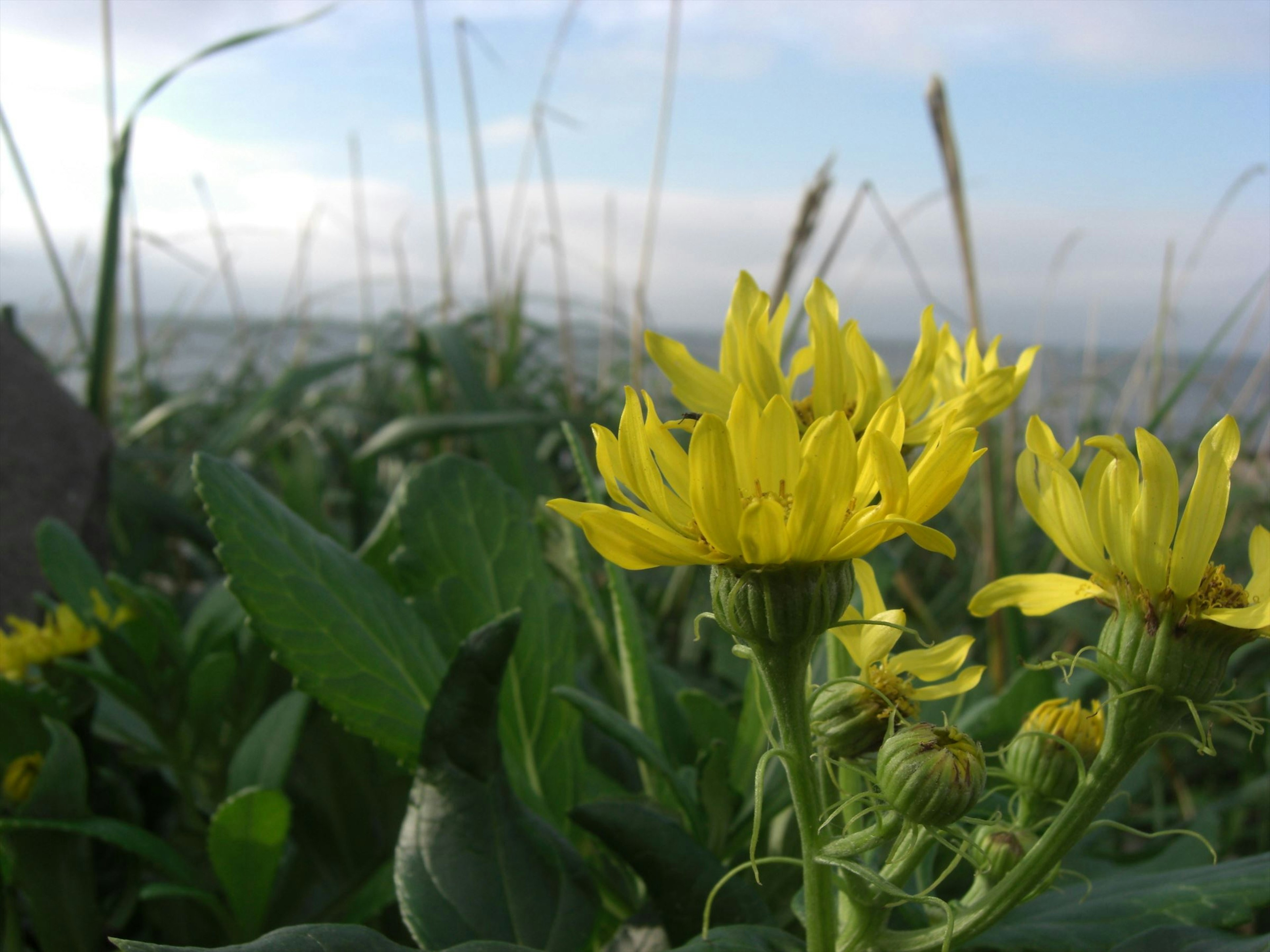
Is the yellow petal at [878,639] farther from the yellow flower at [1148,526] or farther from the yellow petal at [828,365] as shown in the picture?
the yellow petal at [828,365]

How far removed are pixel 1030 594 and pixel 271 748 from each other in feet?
3.20

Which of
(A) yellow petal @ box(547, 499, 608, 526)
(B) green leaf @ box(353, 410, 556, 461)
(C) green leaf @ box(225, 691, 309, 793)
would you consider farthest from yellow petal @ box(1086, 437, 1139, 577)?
(B) green leaf @ box(353, 410, 556, 461)

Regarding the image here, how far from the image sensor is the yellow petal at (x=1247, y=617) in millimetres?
633

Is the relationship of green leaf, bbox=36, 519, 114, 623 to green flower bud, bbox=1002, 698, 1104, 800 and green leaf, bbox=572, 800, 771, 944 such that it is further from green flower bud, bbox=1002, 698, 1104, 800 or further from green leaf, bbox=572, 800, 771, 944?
green flower bud, bbox=1002, 698, 1104, 800

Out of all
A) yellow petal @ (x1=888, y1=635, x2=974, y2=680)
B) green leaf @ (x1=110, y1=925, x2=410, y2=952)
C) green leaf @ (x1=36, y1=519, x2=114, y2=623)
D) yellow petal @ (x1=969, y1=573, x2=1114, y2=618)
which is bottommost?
green leaf @ (x1=36, y1=519, x2=114, y2=623)

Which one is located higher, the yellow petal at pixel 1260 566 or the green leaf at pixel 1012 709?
the yellow petal at pixel 1260 566

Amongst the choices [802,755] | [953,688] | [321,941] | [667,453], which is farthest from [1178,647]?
[321,941]

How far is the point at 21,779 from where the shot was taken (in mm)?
1179

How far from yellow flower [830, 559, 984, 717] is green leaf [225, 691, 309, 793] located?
79cm

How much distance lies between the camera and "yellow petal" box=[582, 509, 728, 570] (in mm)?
580

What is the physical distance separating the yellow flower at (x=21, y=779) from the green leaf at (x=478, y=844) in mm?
605

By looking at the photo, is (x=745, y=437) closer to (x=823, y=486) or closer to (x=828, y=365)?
(x=823, y=486)

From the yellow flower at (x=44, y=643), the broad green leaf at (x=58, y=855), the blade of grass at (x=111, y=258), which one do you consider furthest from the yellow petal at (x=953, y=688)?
the blade of grass at (x=111, y=258)

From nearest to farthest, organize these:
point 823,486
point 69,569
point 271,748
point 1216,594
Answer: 1. point 823,486
2. point 1216,594
3. point 271,748
4. point 69,569
